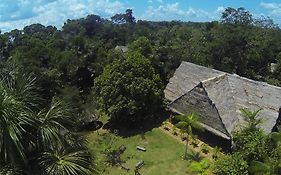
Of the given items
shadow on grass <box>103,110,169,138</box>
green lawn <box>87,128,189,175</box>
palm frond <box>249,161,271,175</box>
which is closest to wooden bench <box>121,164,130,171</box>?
green lawn <box>87,128,189,175</box>

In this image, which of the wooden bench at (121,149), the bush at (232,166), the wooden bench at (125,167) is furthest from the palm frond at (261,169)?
the wooden bench at (121,149)

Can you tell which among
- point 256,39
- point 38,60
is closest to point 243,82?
point 256,39

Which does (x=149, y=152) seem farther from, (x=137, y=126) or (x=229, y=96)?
(x=229, y=96)

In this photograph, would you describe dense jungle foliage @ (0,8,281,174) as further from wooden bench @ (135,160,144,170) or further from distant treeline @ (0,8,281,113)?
wooden bench @ (135,160,144,170)

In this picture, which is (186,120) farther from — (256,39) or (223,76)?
(256,39)

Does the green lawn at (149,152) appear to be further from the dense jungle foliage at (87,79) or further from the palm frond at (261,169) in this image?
the palm frond at (261,169)

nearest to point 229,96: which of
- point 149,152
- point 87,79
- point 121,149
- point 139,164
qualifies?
point 149,152
